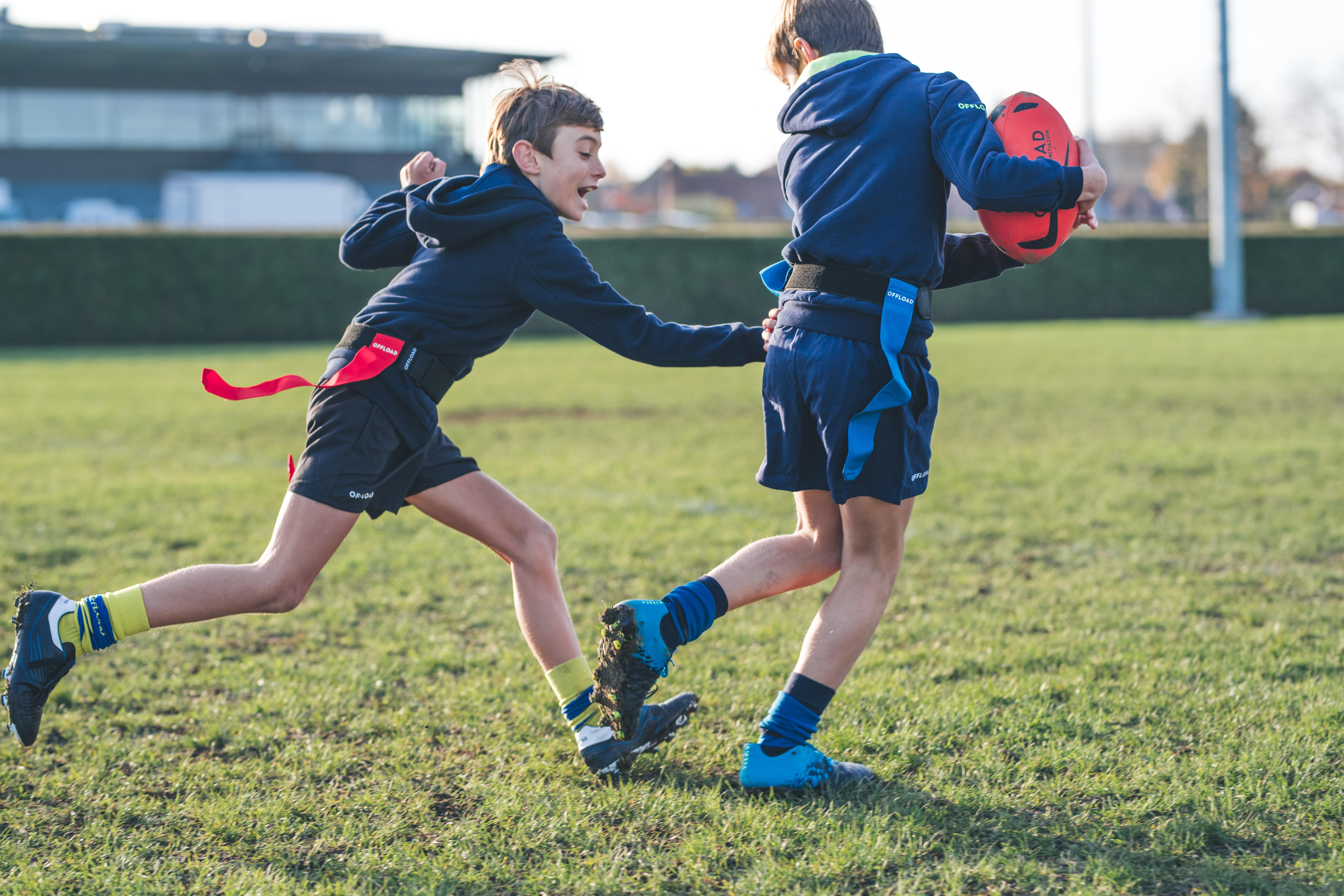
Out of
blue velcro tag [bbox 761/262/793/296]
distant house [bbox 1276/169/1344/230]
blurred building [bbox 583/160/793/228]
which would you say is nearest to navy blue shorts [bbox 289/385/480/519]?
blue velcro tag [bbox 761/262/793/296]

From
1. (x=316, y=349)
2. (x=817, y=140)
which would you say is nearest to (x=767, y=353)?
(x=817, y=140)

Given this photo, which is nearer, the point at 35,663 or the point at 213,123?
the point at 35,663

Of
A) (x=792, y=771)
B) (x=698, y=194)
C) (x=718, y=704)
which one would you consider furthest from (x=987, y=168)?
(x=698, y=194)

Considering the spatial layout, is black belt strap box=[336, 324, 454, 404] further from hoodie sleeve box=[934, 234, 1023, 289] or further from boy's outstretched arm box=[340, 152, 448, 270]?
hoodie sleeve box=[934, 234, 1023, 289]

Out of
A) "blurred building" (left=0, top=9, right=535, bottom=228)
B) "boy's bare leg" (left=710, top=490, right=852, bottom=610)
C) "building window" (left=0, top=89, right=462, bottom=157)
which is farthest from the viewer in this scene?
"building window" (left=0, top=89, right=462, bottom=157)

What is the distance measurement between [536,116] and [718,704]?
1.78m

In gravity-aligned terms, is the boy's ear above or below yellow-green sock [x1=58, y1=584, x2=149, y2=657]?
above

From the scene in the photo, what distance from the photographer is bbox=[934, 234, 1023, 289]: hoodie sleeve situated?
3.05 meters

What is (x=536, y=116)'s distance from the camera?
3004 millimetres

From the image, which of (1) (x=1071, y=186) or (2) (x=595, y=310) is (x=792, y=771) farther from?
(1) (x=1071, y=186)

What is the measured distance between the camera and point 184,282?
21844mm

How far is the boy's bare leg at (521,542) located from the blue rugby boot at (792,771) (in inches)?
23.8

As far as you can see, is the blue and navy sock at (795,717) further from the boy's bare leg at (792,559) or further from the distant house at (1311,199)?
the distant house at (1311,199)

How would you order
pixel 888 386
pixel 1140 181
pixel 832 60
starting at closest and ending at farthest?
pixel 888 386, pixel 832 60, pixel 1140 181
